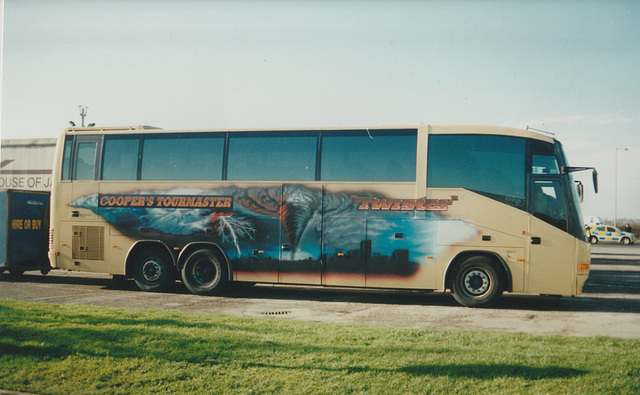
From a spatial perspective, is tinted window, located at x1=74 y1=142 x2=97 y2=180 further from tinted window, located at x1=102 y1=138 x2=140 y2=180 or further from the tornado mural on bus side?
the tornado mural on bus side

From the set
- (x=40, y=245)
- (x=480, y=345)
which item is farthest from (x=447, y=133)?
(x=40, y=245)

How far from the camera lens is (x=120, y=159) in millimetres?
12992

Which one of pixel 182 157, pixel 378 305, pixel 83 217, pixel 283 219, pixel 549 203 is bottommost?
pixel 378 305

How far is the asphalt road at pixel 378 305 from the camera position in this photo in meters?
9.29

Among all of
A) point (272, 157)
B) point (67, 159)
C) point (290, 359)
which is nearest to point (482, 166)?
point (272, 157)

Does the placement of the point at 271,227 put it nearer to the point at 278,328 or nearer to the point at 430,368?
the point at 278,328

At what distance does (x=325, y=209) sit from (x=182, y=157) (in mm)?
3595

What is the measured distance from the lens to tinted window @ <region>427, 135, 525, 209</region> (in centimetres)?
1086

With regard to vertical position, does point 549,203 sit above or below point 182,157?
below

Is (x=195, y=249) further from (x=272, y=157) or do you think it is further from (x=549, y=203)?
(x=549, y=203)

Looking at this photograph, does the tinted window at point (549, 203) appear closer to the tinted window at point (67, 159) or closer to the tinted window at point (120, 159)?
the tinted window at point (120, 159)

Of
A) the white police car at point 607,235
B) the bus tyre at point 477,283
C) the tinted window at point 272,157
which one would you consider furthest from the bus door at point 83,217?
the white police car at point 607,235

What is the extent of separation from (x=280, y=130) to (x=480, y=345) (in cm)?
683

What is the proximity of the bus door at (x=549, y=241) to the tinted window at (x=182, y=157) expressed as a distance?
6761mm
